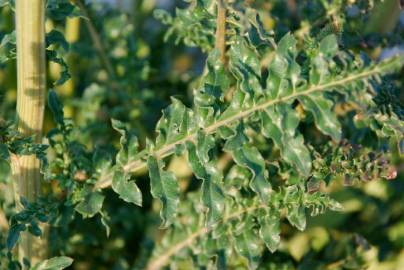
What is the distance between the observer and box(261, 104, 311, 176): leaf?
1.85 feet

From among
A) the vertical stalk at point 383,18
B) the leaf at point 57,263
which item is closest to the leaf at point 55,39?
the leaf at point 57,263

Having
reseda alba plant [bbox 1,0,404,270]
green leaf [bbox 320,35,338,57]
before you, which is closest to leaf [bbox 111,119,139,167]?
reseda alba plant [bbox 1,0,404,270]

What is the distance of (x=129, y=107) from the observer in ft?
3.41

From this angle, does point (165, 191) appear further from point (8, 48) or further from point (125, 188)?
point (8, 48)

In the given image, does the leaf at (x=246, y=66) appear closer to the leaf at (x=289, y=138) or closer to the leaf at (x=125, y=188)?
the leaf at (x=289, y=138)

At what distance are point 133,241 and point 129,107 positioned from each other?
0.22 meters

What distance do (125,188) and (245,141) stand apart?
127 millimetres

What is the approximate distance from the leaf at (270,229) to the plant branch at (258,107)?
112mm

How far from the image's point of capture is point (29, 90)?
0.66 m

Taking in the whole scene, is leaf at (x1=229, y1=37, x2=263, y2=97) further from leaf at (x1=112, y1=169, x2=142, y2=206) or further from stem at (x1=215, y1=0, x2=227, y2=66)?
leaf at (x1=112, y1=169, x2=142, y2=206)

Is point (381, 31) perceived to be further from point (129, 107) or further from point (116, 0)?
point (116, 0)

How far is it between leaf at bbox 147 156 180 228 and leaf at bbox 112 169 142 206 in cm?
2

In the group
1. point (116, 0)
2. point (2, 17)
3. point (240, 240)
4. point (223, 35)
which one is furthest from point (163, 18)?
point (116, 0)

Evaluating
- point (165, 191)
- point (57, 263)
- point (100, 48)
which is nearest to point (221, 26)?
point (165, 191)
